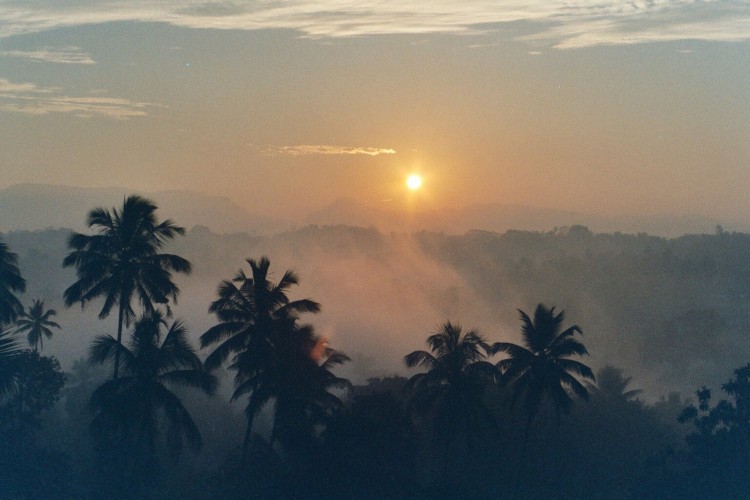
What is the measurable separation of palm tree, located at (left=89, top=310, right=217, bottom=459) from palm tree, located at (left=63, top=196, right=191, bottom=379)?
111 cm

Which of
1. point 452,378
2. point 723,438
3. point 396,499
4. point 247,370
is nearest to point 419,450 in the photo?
point 452,378

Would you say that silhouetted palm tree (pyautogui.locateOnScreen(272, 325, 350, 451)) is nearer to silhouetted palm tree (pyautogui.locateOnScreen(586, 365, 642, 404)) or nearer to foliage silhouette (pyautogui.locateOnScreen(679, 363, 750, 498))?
foliage silhouette (pyautogui.locateOnScreen(679, 363, 750, 498))

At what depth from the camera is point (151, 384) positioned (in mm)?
52188

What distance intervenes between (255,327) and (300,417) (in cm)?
599

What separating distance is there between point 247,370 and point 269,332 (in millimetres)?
2554

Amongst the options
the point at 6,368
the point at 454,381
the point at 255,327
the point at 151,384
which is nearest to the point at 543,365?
the point at 454,381

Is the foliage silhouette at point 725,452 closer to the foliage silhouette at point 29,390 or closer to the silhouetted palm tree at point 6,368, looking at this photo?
the silhouetted palm tree at point 6,368

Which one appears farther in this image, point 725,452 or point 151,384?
point 725,452

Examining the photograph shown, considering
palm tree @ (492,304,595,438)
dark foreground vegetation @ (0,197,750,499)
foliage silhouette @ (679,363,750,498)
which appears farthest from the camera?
foliage silhouette @ (679,363,750,498)

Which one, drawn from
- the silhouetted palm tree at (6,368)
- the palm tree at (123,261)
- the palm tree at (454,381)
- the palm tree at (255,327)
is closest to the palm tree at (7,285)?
the silhouetted palm tree at (6,368)

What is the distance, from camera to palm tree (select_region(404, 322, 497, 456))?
2309 inches

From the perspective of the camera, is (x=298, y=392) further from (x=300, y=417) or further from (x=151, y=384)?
(x=151, y=384)

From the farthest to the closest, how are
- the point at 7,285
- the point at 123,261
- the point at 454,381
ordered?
1. the point at 7,285
2. the point at 454,381
3. the point at 123,261

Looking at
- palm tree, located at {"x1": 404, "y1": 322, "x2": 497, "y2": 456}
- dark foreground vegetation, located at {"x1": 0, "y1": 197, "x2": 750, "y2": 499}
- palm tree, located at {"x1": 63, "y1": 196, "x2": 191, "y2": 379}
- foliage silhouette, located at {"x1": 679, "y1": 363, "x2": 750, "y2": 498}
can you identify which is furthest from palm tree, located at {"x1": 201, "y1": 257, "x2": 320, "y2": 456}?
foliage silhouette, located at {"x1": 679, "y1": 363, "x2": 750, "y2": 498}
